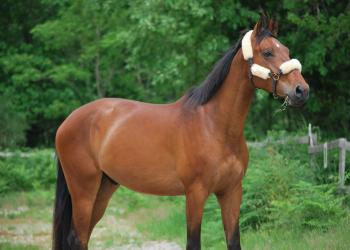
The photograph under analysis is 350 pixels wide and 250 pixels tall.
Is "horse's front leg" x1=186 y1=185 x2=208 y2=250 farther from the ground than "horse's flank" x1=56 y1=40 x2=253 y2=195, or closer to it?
closer to it

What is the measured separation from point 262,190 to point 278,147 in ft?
7.22

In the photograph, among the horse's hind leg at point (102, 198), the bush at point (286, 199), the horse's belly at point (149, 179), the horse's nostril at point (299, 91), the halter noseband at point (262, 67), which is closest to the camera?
the horse's nostril at point (299, 91)

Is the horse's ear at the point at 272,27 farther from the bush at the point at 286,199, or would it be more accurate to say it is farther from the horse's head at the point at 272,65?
the bush at the point at 286,199

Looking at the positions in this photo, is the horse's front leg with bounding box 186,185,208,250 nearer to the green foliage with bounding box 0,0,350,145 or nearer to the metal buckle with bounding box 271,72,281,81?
the metal buckle with bounding box 271,72,281,81

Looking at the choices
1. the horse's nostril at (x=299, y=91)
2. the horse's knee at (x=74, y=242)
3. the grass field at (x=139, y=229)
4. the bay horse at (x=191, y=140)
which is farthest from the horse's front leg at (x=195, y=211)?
the grass field at (x=139, y=229)

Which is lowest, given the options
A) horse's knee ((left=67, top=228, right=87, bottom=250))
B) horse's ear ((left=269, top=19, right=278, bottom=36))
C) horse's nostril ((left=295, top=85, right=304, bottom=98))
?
horse's knee ((left=67, top=228, right=87, bottom=250))

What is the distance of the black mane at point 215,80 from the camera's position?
5613mm

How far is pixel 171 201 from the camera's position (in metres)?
12.9

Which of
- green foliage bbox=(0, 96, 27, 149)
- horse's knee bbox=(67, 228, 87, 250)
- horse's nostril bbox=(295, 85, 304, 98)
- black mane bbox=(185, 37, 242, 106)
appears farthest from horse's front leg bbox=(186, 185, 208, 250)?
→ green foliage bbox=(0, 96, 27, 149)

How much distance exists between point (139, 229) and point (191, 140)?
16.8ft

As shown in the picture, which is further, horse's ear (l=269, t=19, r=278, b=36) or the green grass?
the green grass

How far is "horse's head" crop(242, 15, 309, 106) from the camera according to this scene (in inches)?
202

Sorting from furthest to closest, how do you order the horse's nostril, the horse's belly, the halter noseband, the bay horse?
the horse's belly → the bay horse → the halter noseband → the horse's nostril

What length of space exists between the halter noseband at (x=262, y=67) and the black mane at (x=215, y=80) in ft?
0.53
